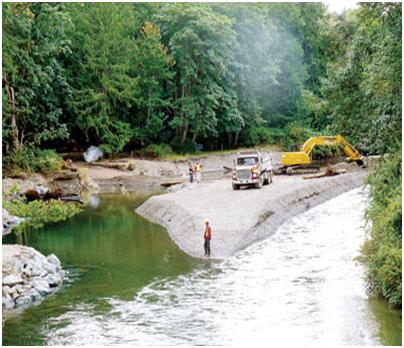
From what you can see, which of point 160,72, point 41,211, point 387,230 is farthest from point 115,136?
point 387,230

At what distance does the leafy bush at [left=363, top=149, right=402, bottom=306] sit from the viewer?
1855 centimetres

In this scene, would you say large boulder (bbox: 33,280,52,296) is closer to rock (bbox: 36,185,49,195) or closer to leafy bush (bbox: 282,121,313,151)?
rock (bbox: 36,185,49,195)

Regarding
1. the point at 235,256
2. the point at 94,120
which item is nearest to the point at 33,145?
the point at 94,120

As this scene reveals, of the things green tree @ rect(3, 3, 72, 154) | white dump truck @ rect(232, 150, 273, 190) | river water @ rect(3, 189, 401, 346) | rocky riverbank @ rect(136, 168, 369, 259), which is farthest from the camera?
green tree @ rect(3, 3, 72, 154)

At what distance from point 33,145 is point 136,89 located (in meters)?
15.4

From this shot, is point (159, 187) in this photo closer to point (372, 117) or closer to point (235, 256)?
point (235, 256)

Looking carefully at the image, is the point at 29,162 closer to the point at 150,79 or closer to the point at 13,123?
the point at 13,123

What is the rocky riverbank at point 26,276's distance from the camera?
21109mm

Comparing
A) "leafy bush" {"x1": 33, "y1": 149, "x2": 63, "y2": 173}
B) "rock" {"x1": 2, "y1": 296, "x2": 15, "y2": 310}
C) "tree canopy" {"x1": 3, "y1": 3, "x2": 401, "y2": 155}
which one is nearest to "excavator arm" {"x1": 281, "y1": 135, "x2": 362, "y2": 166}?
"tree canopy" {"x1": 3, "y1": 3, "x2": 401, "y2": 155}

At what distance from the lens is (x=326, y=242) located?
28875 millimetres

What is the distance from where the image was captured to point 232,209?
34344 millimetres

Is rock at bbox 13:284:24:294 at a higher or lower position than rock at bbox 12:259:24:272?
lower

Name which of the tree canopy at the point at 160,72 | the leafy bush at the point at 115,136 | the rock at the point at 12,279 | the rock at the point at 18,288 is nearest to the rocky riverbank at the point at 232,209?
the tree canopy at the point at 160,72

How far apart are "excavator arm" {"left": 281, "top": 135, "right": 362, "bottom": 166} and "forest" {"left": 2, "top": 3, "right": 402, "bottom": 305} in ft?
7.10
